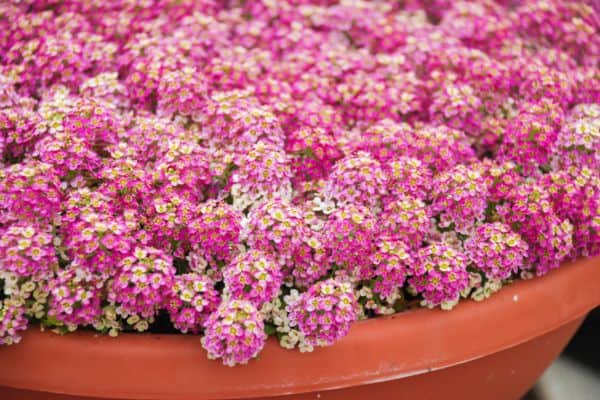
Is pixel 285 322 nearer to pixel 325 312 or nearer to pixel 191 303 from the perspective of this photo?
pixel 325 312

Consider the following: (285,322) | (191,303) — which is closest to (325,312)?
(285,322)

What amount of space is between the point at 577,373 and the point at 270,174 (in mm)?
1766

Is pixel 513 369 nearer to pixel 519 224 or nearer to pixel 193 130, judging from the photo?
pixel 519 224

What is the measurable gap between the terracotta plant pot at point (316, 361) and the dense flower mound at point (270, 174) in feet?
0.17

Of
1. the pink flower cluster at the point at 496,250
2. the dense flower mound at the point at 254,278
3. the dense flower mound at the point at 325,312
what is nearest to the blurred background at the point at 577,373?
the pink flower cluster at the point at 496,250

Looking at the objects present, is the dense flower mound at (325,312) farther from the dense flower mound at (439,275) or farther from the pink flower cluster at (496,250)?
the pink flower cluster at (496,250)

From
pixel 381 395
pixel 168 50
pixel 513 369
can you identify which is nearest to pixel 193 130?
pixel 168 50

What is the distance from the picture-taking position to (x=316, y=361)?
185 centimetres

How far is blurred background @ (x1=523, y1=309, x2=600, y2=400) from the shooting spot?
9.34 ft

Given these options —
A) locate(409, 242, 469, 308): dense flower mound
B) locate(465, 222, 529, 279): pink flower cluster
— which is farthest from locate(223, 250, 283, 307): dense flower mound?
locate(465, 222, 529, 279): pink flower cluster

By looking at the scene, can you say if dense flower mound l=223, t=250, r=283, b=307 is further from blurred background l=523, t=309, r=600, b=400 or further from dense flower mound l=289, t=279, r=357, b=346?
blurred background l=523, t=309, r=600, b=400

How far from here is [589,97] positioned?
2.62 meters

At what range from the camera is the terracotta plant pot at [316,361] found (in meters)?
1.82

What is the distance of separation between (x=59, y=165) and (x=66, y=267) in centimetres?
33
